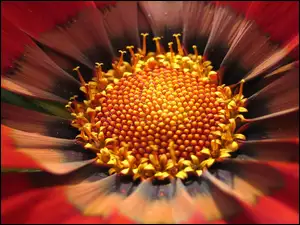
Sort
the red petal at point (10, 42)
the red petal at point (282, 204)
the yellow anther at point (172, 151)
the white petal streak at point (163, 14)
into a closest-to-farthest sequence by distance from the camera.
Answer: the red petal at point (282, 204) → the yellow anther at point (172, 151) → the red petal at point (10, 42) → the white petal streak at point (163, 14)

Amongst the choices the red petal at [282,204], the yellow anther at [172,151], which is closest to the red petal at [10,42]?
the yellow anther at [172,151]

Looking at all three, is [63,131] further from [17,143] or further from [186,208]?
[186,208]

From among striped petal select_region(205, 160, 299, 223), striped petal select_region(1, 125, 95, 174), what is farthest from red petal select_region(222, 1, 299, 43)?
striped petal select_region(1, 125, 95, 174)

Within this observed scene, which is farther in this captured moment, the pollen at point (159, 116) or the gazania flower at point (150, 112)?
the pollen at point (159, 116)

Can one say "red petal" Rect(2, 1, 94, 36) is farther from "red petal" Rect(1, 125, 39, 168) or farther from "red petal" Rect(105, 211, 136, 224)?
"red petal" Rect(105, 211, 136, 224)

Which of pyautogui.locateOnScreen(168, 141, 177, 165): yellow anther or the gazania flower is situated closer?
the gazania flower

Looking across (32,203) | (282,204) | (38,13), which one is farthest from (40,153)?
(282,204)

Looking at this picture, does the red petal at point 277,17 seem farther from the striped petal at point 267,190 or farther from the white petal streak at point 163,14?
the striped petal at point 267,190

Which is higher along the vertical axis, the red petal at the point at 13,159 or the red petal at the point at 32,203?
the red petal at the point at 13,159

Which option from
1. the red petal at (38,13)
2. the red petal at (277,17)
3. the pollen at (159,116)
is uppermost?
the red petal at (38,13)

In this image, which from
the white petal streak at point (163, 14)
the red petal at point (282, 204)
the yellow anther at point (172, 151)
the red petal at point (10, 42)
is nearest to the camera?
the red petal at point (282, 204)
